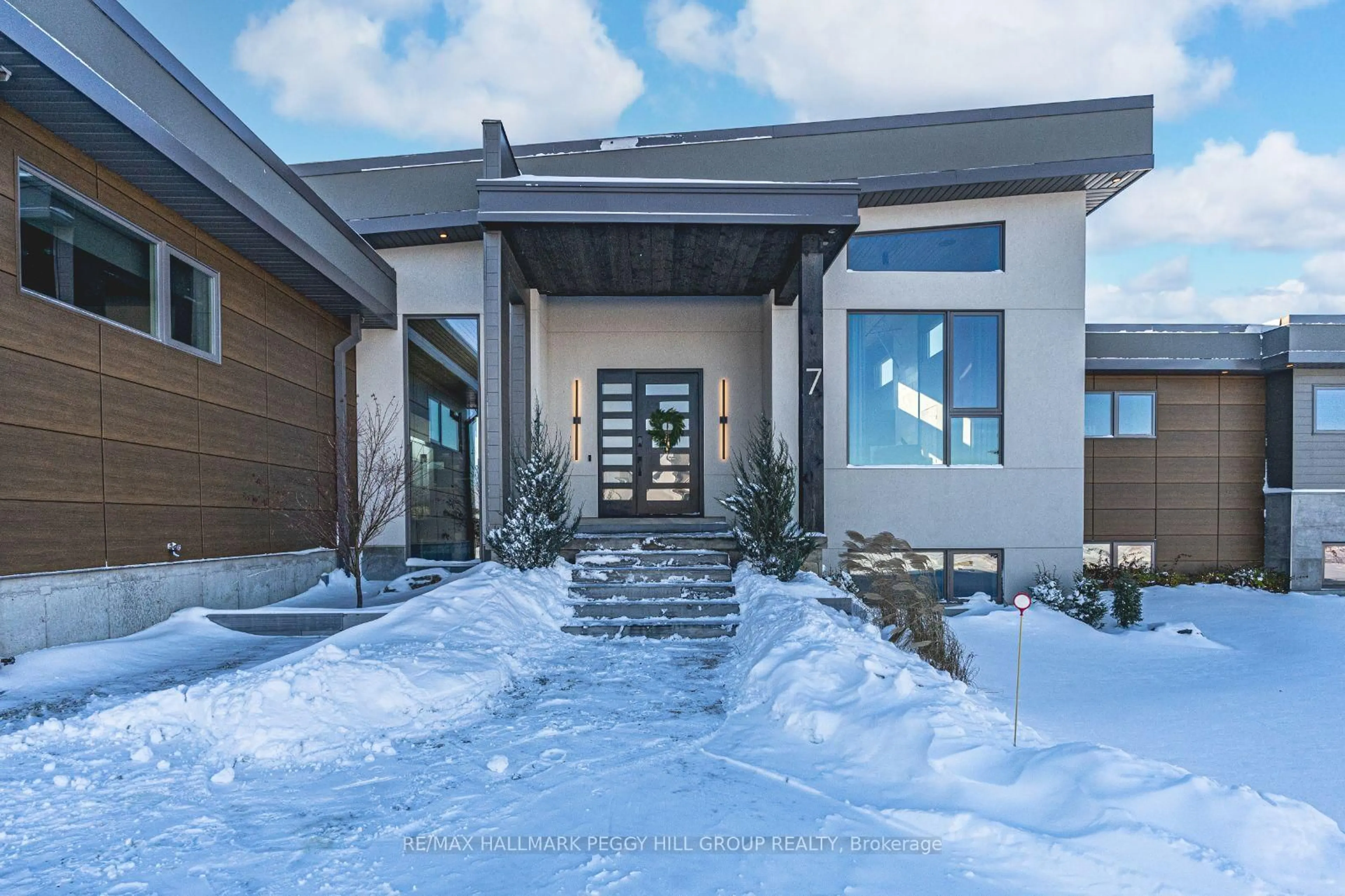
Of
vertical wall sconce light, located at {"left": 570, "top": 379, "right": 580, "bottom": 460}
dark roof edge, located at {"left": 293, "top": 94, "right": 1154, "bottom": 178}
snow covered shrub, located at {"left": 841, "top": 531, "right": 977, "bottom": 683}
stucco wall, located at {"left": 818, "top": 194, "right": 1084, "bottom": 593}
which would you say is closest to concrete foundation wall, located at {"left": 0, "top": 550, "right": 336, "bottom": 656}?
vertical wall sconce light, located at {"left": 570, "top": 379, "right": 580, "bottom": 460}

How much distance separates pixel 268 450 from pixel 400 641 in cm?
376

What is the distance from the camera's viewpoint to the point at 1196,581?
1062cm

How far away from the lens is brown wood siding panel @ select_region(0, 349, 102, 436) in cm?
443

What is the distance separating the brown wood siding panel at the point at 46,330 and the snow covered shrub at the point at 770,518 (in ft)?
17.9

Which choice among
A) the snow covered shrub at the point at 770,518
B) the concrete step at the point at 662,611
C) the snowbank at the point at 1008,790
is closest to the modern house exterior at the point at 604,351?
the snow covered shrub at the point at 770,518

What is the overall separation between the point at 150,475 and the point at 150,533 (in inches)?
17.6

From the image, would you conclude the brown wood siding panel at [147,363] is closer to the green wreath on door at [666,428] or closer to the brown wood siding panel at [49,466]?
the brown wood siding panel at [49,466]

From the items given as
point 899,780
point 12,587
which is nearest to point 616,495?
point 12,587

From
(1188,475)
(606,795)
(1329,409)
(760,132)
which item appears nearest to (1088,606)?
(1188,475)

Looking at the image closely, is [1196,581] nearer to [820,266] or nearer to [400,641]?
[820,266]

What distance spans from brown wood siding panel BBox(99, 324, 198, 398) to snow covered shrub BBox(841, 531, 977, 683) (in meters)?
6.18

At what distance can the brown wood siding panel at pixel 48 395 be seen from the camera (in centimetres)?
443

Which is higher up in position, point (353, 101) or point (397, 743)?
point (353, 101)

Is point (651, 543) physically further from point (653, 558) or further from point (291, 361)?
point (291, 361)
